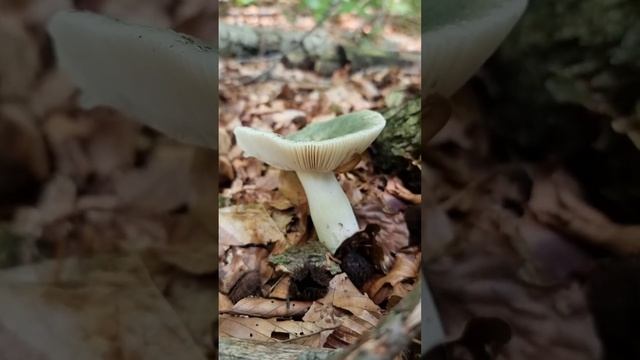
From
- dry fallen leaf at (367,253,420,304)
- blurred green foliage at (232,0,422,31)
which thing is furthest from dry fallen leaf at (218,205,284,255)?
blurred green foliage at (232,0,422,31)

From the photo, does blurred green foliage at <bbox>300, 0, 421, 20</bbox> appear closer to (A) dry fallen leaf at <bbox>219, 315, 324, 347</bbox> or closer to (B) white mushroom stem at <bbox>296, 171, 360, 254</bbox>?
(B) white mushroom stem at <bbox>296, 171, 360, 254</bbox>

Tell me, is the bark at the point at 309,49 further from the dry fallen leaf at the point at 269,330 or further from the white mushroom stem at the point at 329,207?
the dry fallen leaf at the point at 269,330

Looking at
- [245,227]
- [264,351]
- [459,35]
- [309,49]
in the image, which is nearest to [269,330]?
[264,351]

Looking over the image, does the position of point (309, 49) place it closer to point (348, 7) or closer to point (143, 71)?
point (348, 7)

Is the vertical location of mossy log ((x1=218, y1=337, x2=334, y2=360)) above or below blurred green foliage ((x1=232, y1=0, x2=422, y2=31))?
below

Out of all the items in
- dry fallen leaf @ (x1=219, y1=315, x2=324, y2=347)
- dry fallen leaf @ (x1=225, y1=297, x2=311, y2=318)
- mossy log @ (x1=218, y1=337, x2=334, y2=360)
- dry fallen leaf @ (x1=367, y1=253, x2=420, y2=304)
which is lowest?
mossy log @ (x1=218, y1=337, x2=334, y2=360)

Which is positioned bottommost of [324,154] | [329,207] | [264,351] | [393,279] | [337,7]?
[264,351]

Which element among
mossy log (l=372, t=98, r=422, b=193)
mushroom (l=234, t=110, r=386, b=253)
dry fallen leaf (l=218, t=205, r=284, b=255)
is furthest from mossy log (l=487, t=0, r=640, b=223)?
dry fallen leaf (l=218, t=205, r=284, b=255)
